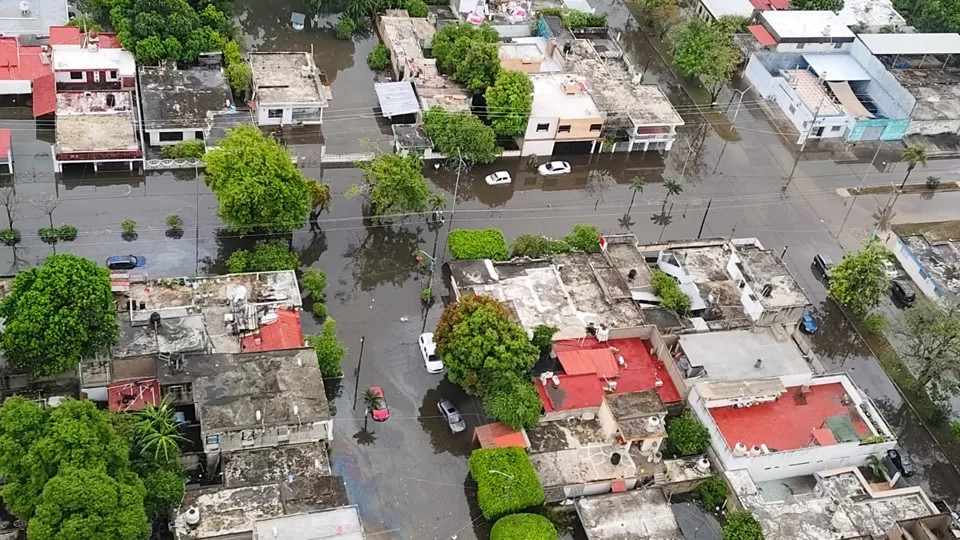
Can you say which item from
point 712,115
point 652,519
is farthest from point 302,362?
point 712,115

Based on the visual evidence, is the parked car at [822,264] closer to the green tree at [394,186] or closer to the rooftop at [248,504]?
the green tree at [394,186]

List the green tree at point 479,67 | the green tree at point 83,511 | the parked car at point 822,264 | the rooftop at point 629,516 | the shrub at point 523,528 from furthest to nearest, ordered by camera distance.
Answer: the green tree at point 479,67
the parked car at point 822,264
the rooftop at point 629,516
the shrub at point 523,528
the green tree at point 83,511

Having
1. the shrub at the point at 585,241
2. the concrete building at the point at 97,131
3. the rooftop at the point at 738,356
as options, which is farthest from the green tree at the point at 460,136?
the rooftop at the point at 738,356

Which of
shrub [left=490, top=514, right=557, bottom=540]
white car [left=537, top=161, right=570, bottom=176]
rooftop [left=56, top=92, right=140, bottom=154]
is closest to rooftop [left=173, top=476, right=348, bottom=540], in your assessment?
shrub [left=490, top=514, right=557, bottom=540]

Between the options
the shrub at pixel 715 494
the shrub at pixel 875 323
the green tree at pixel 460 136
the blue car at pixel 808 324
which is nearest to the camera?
the shrub at pixel 715 494

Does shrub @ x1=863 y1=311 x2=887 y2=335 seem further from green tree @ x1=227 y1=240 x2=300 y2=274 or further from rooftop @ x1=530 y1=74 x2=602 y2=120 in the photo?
green tree @ x1=227 y1=240 x2=300 y2=274

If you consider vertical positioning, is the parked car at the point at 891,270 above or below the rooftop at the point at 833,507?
above

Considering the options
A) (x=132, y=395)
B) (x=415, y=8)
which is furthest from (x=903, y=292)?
(x=132, y=395)
